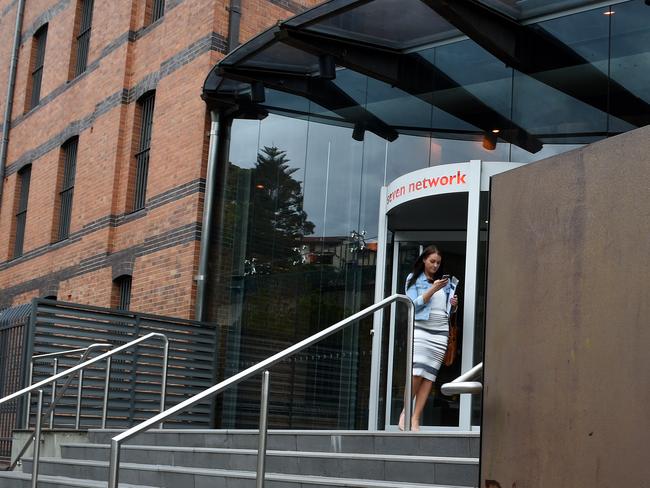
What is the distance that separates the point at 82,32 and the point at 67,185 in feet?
9.85

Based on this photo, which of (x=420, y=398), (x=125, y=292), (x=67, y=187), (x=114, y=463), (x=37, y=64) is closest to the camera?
(x=114, y=463)

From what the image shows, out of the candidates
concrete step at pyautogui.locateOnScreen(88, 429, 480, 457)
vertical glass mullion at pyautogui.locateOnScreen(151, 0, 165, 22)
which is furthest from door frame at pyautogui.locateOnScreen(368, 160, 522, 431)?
vertical glass mullion at pyautogui.locateOnScreen(151, 0, 165, 22)

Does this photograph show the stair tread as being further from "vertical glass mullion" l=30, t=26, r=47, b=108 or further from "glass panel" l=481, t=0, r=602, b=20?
"vertical glass mullion" l=30, t=26, r=47, b=108

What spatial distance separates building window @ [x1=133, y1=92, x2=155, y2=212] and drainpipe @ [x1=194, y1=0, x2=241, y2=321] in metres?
2.20

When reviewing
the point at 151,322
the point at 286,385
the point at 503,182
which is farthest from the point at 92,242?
the point at 503,182

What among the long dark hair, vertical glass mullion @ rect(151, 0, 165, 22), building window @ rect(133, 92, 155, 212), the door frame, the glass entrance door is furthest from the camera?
vertical glass mullion @ rect(151, 0, 165, 22)

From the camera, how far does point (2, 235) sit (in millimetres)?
20438

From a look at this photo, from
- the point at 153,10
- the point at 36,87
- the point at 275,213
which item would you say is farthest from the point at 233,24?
the point at 36,87

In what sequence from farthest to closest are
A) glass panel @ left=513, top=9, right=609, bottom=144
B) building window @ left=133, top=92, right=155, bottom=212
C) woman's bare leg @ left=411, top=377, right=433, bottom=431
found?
building window @ left=133, top=92, right=155, bottom=212 < glass panel @ left=513, top=9, right=609, bottom=144 < woman's bare leg @ left=411, top=377, right=433, bottom=431

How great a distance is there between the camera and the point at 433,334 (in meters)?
8.69

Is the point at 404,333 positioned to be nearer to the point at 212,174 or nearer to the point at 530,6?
the point at 530,6

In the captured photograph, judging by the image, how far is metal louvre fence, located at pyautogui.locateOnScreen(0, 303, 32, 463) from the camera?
41.8 ft

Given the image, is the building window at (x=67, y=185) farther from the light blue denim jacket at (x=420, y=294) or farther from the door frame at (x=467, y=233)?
the light blue denim jacket at (x=420, y=294)

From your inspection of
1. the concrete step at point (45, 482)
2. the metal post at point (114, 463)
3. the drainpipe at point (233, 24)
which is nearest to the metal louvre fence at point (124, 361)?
the concrete step at point (45, 482)
